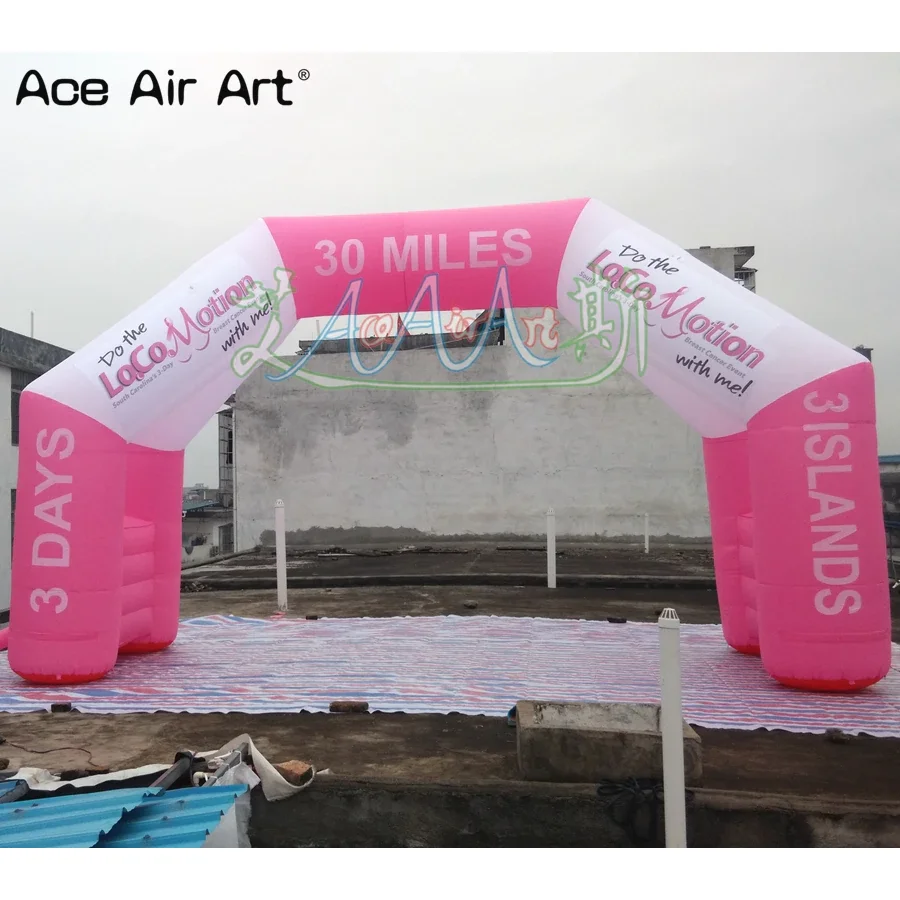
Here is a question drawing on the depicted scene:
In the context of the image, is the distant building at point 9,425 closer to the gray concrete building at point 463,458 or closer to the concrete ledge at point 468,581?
the gray concrete building at point 463,458

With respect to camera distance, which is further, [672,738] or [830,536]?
[830,536]

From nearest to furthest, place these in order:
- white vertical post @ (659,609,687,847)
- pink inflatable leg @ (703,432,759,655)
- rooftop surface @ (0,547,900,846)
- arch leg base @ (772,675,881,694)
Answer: white vertical post @ (659,609,687,847) → rooftop surface @ (0,547,900,846) → arch leg base @ (772,675,881,694) → pink inflatable leg @ (703,432,759,655)

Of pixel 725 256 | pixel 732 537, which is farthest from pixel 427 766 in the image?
pixel 725 256

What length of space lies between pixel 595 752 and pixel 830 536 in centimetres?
244

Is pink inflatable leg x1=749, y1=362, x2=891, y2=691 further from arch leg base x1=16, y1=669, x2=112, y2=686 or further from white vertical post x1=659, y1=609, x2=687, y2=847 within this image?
arch leg base x1=16, y1=669, x2=112, y2=686

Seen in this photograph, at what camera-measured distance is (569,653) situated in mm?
6531

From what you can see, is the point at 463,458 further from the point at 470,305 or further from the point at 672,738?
the point at 672,738

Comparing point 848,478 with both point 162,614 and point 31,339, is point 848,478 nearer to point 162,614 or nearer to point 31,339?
point 162,614

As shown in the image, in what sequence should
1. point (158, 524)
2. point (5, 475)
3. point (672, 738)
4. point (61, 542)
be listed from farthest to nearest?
point (5, 475), point (158, 524), point (61, 542), point (672, 738)

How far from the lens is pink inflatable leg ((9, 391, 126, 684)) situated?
17.7 feet

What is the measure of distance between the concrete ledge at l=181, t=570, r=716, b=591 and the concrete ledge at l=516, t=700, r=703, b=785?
6.80 meters

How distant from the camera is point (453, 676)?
5840 millimetres

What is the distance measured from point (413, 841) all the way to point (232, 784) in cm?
85

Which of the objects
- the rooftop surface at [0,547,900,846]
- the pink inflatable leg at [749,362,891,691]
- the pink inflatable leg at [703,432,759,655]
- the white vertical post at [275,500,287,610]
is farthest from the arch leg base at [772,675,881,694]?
the white vertical post at [275,500,287,610]
